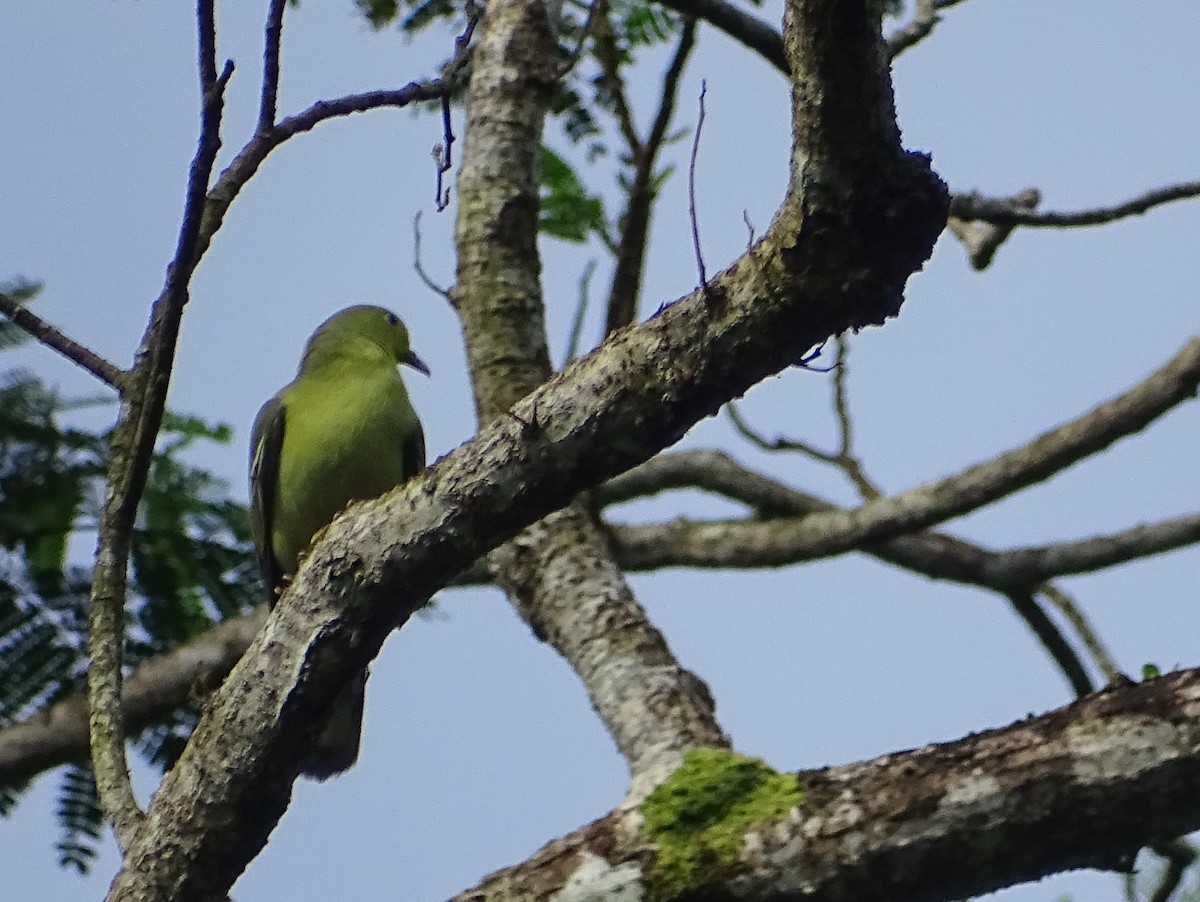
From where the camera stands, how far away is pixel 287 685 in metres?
2.86

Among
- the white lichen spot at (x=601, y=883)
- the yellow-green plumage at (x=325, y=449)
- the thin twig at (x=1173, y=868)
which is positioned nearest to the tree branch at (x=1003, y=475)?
the thin twig at (x=1173, y=868)

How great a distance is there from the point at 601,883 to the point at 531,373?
258 centimetres

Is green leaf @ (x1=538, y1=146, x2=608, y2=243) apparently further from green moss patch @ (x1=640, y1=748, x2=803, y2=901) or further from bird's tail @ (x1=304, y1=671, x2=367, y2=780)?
green moss patch @ (x1=640, y1=748, x2=803, y2=901)

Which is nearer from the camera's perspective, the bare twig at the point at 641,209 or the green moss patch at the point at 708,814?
the green moss patch at the point at 708,814

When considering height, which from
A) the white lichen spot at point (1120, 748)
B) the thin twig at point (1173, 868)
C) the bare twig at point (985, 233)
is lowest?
the white lichen spot at point (1120, 748)

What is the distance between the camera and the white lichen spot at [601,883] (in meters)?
2.92

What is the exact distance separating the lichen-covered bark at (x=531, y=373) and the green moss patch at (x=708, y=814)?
0.72 m

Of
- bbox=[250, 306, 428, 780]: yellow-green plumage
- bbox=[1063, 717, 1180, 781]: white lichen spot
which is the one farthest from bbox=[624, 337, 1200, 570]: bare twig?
bbox=[1063, 717, 1180, 781]: white lichen spot

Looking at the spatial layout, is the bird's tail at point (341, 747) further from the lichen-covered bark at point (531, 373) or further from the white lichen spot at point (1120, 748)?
the white lichen spot at point (1120, 748)

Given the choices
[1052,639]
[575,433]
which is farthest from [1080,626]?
[575,433]

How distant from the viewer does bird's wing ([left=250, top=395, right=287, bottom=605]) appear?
17.3 ft

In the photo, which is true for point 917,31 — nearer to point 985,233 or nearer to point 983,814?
point 985,233

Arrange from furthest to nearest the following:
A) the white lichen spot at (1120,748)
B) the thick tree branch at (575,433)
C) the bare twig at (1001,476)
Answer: the bare twig at (1001,476) → the white lichen spot at (1120,748) → the thick tree branch at (575,433)

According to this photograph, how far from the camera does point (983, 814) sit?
2752 mm
